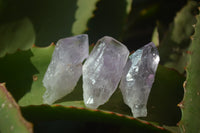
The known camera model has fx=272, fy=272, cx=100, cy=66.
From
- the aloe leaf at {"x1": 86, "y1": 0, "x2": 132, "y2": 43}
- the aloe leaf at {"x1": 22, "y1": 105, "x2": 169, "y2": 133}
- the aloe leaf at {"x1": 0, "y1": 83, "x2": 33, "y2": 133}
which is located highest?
the aloe leaf at {"x1": 86, "y1": 0, "x2": 132, "y2": 43}

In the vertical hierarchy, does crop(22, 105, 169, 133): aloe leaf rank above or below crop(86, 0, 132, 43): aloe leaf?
below

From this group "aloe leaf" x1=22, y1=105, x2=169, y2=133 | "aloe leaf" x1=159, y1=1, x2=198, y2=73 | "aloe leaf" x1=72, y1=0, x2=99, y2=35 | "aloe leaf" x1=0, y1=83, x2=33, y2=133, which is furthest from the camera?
"aloe leaf" x1=159, y1=1, x2=198, y2=73

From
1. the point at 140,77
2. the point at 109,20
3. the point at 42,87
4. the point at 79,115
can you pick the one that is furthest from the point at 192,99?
the point at 109,20

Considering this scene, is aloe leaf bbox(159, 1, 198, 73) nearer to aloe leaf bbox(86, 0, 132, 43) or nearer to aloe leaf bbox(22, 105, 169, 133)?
aloe leaf bbox(86, 0, 132, 43)

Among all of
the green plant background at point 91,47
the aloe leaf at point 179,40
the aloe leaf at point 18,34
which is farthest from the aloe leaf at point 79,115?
the aloe leaf at point 179,40

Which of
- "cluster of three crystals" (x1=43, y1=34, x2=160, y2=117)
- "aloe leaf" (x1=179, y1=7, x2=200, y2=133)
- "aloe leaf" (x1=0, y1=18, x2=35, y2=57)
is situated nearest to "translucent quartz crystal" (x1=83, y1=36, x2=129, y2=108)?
"cluster of three crystals" (x1=43, y1=34, x2=160, y2=117)

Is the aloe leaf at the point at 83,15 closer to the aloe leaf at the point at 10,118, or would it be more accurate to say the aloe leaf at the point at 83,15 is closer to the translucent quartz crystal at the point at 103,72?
the translucent quartz crystal at the point at 103,72

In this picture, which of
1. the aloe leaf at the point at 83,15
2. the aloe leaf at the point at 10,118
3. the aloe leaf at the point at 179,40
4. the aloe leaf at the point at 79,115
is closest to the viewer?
the aloe leaf at the point at 10,118
